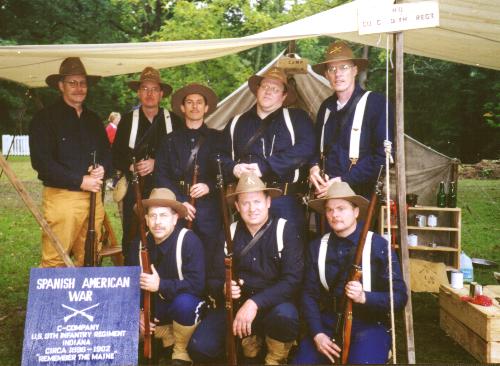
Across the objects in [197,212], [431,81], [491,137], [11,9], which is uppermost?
[11,9]

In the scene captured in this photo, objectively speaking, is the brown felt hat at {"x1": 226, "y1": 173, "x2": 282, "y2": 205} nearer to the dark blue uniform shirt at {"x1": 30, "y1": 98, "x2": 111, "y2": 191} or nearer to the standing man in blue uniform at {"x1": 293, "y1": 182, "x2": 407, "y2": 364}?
the standing man in blue uniform at {"x1": 293, "y1": 182, "x2": 407, "y2": 364}

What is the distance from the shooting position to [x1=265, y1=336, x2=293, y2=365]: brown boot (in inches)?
139

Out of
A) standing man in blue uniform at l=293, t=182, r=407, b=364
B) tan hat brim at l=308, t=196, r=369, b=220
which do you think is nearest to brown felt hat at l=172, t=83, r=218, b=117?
tan hat brim at l=308, t=196, r=369, b=220

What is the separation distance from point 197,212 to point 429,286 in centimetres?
293

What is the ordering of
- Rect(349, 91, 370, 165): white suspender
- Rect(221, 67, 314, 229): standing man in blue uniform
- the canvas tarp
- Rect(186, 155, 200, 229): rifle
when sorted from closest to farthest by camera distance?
Rect(349, 91, 370, 165): white suspender < Rect(221, 67, 314, 229): standing man in blue uniform < Rect(186, 155, 200, 229): rifle < the canvas tarp

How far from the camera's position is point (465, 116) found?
2277 cm

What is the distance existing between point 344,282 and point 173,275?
1268 mm

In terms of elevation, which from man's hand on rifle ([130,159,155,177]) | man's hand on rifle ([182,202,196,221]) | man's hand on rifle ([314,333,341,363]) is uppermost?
man's hand on rifle ([130,159,155,177])

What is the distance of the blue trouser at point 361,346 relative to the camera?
3.27 meters

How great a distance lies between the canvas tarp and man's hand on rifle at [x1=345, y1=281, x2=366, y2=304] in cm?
365

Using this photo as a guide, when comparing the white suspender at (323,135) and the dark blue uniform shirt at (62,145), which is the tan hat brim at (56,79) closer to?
the dark blue uniform shirt at (62,145)

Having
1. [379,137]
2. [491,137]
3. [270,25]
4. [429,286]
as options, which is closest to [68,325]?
[379,137]

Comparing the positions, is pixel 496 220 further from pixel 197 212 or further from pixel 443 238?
pixel 197 212

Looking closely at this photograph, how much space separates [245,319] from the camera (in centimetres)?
341
